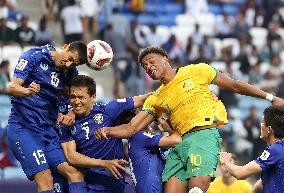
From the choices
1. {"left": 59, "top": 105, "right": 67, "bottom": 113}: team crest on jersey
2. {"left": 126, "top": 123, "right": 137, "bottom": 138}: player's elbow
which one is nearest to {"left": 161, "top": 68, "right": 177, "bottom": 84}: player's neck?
{"left": 126, "top": 123, "right": 137, "bottom": 138}: player's elbow

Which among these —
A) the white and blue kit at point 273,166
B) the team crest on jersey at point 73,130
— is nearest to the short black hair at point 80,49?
the team crest on jersey at point 73,130

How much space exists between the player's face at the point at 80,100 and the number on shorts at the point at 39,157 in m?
0.58

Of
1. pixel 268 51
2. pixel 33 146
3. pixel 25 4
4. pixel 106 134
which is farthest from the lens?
pixel 268 51

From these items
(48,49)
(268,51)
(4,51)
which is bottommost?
(268,51)

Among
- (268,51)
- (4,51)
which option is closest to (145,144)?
(4,51)

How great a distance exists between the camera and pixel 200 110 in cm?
877

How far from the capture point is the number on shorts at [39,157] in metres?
9.22

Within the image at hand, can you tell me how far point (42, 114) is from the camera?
9.39 metres

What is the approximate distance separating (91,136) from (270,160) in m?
2.11

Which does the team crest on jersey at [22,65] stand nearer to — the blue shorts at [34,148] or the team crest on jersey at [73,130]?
the blue shorts at [34,148]

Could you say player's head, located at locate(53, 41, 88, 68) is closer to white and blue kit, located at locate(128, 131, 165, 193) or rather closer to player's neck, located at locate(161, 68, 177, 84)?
player's neck, located at locate(161, 68, 177, 84)

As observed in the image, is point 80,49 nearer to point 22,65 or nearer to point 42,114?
point 22,65

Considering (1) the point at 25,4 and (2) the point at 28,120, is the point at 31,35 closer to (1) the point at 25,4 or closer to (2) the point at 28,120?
(1) the point at 25,4

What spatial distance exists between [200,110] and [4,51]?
27.8 ft
